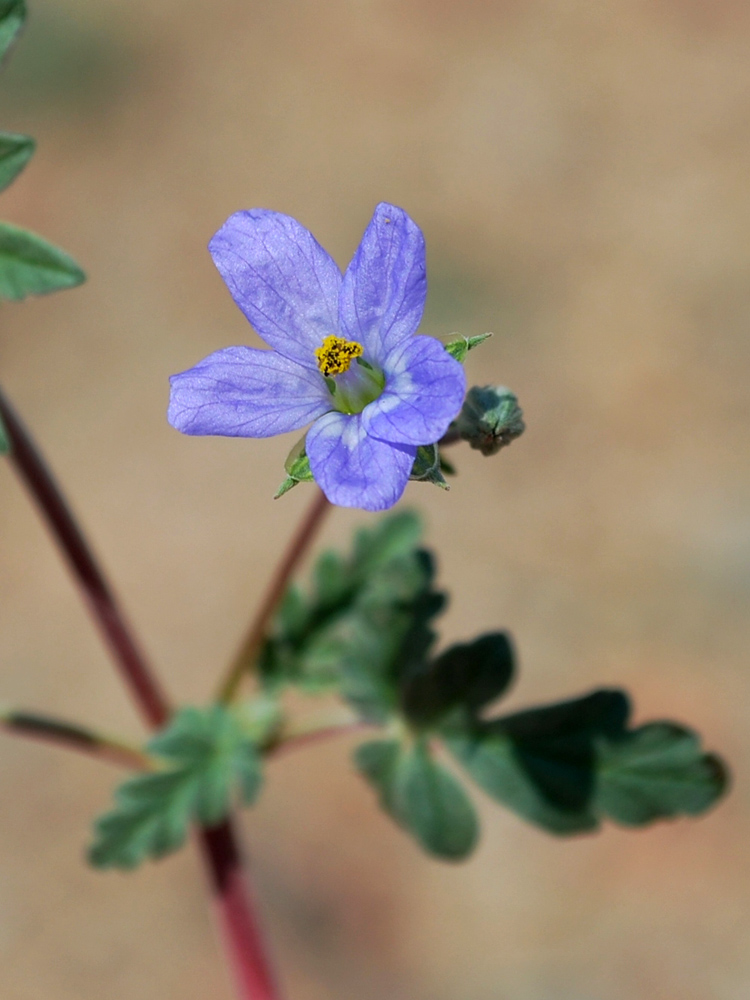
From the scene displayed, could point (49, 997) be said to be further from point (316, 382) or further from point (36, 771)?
point (316, 382)

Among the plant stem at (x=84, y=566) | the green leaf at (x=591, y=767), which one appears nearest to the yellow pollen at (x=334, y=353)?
the plant stem at (x=84, y=566)

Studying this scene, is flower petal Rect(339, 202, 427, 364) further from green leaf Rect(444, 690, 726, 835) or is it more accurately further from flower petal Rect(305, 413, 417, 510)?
green leaf Rect(444, 690, 726, 835)

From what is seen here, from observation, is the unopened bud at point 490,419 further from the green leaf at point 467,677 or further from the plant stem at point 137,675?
the plant stem at point 137,675


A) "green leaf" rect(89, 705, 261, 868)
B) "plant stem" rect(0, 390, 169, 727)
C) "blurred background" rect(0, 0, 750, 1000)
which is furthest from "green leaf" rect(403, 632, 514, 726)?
"blurred background" rect(0, 0, 750, 1000)

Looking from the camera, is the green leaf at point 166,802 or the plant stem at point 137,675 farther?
the green leaf at point 166,802

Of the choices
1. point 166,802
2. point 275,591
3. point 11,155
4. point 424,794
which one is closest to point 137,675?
point 166,802
